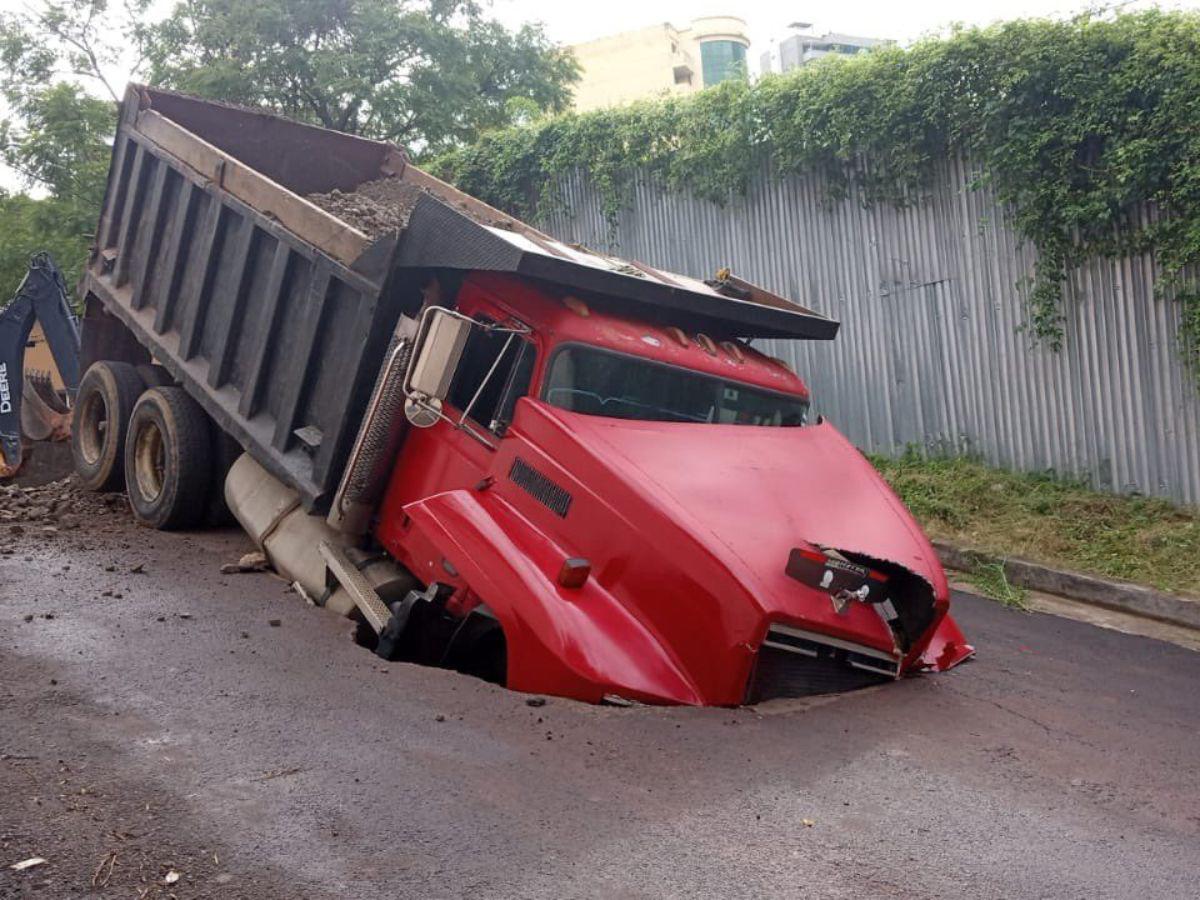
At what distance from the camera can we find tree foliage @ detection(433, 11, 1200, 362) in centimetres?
859

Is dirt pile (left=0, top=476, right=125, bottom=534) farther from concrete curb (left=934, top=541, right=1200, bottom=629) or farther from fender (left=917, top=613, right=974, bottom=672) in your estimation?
concrete curb (left=934, top=541, right=1200, bottom=629)

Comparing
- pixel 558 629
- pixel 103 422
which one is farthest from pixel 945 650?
pixel 103 422

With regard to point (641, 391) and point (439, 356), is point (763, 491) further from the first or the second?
point (439, 356)

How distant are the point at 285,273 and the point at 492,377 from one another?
2.08 meters

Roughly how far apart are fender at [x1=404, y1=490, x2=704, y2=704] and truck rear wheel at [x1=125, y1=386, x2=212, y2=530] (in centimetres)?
350

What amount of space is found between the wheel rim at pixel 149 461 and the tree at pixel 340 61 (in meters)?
11.7

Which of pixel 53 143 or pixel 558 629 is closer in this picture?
pixel 558 629

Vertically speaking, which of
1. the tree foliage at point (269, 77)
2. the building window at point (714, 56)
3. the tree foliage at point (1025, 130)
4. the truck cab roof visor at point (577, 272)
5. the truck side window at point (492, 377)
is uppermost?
the building window at point (714, 56)

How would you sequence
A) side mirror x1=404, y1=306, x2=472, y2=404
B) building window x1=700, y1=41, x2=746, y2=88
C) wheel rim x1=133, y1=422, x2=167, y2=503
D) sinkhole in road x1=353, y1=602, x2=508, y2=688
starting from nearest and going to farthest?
sinkhole in road x1=353, y1=602, x2=508, y2=688, side mirror x1=404, y1=306, x2=472, y2=404, wheel rim x1=133, y1=422, x2=167, y2=503, building window x1=700, y1=41, x2=746, y2=88

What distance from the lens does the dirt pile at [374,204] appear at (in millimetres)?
7672

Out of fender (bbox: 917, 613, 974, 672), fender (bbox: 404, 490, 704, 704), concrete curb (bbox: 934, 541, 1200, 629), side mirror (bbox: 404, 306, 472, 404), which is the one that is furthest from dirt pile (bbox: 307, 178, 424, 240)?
concrete curb (bbox: 934, 541, 1200, 629)

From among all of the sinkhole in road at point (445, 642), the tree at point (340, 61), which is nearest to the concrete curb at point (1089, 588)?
the sinkhole in road at point (445, 642)

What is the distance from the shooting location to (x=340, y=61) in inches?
731

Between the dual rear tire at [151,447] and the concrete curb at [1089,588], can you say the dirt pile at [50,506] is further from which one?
the concrete curb at [1089,588]
